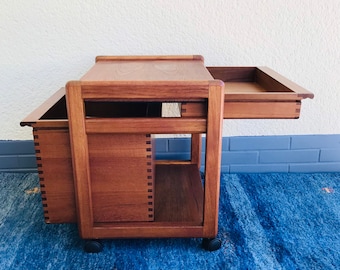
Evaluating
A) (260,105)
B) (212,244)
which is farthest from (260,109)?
(212,244)

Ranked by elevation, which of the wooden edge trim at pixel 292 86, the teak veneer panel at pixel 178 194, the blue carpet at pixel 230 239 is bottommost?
the blue carpet at pixel 230 239

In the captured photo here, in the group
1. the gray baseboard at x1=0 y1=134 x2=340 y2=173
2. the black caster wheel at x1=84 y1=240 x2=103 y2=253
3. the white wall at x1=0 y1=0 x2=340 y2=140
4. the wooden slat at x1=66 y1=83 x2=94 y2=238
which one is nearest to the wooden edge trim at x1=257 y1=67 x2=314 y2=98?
the white wall at x1=0 y1=0 x2=340 y2=140

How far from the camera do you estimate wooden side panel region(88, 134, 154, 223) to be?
966 millimetres

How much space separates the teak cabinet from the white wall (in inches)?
10.8

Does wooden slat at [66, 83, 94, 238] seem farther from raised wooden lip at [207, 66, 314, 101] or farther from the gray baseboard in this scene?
the gray baseboard

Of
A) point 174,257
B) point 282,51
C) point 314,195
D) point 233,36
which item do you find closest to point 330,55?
point 282,51

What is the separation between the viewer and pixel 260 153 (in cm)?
157

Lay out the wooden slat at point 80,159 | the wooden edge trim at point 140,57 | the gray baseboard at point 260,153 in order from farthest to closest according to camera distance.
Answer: the gray baseboard at point 260,153 < the wooden edge trim at point 140,57 < the wooden slat at point 80,159

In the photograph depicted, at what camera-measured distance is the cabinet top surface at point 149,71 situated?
3.22ft

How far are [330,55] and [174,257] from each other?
101 cm

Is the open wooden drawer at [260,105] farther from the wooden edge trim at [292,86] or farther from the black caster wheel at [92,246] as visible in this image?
the black caster wheel at [92,246]

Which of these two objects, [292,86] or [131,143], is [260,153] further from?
[131,143]

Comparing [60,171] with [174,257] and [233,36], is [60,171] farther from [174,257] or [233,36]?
[233,36]

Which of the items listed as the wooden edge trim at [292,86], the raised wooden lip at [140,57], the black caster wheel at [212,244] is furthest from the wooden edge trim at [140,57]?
the black caster wheel at [212,244]
